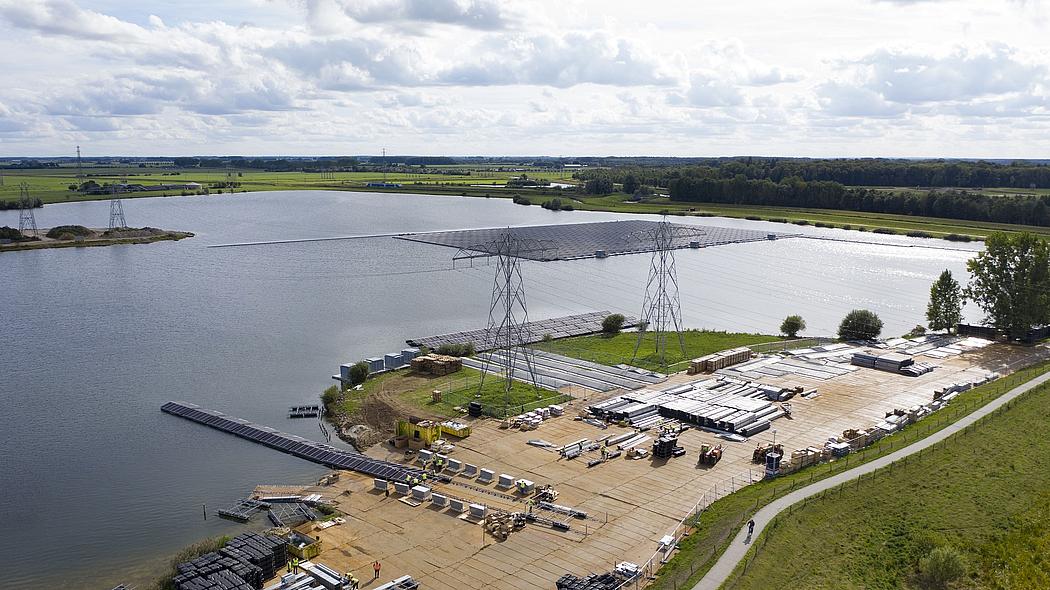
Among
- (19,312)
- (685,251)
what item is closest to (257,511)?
(19,312)

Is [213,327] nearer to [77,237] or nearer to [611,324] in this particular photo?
[611,324]

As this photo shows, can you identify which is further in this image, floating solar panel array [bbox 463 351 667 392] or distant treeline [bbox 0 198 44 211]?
distant treeline [bbox 0 198 44 211]

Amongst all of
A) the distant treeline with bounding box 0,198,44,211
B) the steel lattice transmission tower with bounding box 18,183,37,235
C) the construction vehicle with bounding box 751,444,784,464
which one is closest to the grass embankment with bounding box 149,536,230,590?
the construction vehicle with bounding box 751,444,784,464

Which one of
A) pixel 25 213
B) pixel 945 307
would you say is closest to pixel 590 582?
pixel 945 307

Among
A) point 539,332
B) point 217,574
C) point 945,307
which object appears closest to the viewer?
point 217,574

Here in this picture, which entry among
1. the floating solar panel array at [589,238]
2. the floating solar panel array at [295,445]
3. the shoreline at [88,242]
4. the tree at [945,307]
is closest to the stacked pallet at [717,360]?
the tree at [945,307]

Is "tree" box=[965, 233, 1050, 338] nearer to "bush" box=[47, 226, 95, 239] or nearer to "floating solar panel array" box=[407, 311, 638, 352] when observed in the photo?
"floating solar panel array" box=[407, 311, 638, 352]
